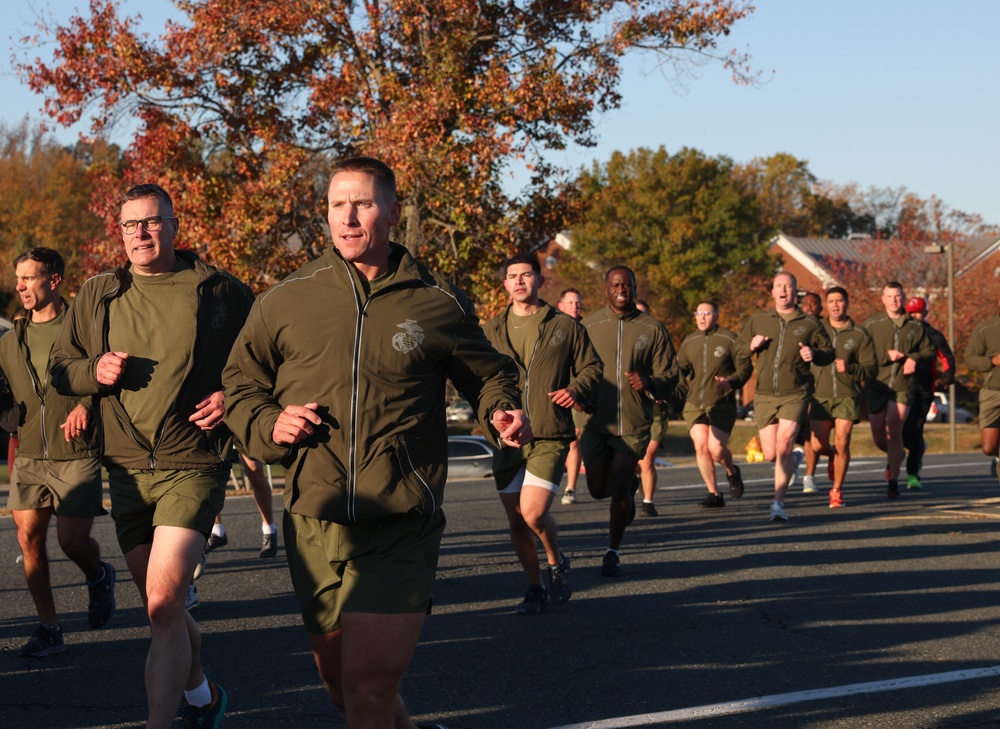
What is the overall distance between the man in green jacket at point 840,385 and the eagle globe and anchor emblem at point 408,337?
35.9ft

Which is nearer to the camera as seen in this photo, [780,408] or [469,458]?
[780,408]

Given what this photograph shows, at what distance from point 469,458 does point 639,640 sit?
1389 centimetres

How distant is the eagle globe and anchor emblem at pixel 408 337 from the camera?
13.5 ft

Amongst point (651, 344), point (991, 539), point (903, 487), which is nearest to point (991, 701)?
point (651, 344)

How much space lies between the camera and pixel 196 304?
546 cm

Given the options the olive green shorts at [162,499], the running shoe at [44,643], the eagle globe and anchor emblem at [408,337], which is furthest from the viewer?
the running shoe at [44,643]

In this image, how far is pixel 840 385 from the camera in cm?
1502

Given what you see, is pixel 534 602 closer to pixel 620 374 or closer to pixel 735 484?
pixel 620 374

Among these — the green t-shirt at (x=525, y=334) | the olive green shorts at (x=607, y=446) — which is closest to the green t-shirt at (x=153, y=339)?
the green t-shirt at (x=525, y=334)

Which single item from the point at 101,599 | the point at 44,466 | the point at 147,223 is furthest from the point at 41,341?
the point at 147,223

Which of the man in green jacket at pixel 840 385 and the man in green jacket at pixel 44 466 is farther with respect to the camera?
the man in green jacket at pixel 840 385

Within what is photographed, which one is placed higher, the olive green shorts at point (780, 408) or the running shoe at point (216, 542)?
the olive green shorts at point (780, 408)

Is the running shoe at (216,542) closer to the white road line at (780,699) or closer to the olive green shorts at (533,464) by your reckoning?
the olive green shorts at (533,464)

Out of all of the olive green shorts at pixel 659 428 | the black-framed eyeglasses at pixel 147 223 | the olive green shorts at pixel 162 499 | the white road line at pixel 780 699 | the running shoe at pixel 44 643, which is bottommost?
the white road line at pixel 780 699
